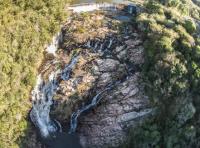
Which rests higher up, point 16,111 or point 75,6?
point 75,6

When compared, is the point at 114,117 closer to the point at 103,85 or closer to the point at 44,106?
the point at 103,85

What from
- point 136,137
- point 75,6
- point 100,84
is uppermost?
point 75,6

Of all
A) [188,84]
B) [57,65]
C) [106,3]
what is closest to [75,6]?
[106,3]

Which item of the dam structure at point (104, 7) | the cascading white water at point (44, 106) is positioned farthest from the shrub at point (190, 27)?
the cascading white water at point (44, 106)

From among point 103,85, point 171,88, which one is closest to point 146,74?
point 171,88

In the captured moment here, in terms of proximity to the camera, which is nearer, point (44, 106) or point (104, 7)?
point (44, 106)

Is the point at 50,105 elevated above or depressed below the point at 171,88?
below

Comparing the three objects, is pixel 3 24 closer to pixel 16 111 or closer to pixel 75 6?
pixel 16 111
